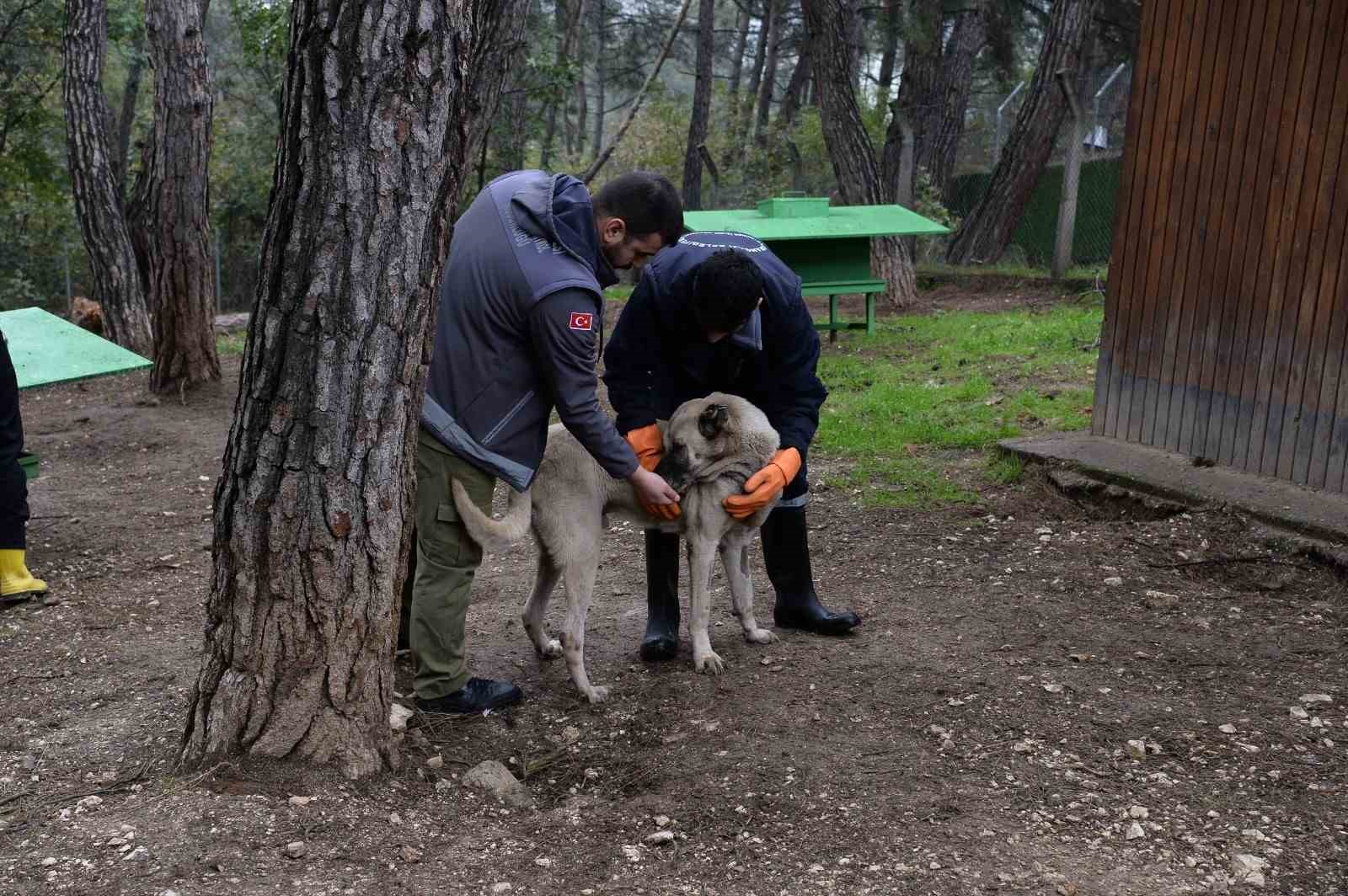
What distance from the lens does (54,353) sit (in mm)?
6957

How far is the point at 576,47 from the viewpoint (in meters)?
32.9

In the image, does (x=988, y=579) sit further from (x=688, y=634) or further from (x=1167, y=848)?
(x=1167, y=848)

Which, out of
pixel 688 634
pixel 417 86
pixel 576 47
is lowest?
pixel 688 634

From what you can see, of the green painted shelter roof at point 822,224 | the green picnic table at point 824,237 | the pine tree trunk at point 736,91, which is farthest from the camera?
the pine tree trunk at point 736,91

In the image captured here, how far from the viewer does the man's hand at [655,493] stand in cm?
409

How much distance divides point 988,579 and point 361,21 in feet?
12.7

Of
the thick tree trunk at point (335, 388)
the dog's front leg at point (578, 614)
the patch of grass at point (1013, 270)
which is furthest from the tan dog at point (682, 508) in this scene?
the patch of grass at point (1013, 270)

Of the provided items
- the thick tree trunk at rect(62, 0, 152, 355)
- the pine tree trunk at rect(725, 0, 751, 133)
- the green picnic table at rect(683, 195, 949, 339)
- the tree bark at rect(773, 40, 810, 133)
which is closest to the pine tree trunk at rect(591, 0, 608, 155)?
the pine tree trunk at rect(725, 0, 751, 133)

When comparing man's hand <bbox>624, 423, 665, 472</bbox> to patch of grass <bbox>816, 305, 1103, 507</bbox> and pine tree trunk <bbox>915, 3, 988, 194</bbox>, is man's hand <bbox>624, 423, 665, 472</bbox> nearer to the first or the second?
patch of grass <bbox>816, 305, 1103, 507</bbox>

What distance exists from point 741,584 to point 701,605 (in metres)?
0.30

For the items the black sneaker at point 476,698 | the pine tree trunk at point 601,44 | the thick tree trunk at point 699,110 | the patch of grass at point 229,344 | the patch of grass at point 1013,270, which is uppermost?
the pine tree trunk at point 601,44

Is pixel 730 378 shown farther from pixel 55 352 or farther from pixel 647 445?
pixel 55 352

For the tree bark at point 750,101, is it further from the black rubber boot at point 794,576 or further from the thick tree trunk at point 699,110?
the black rubber boot at point 794,576

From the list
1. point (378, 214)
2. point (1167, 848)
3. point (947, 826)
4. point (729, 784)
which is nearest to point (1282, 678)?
point (1167, 848)
